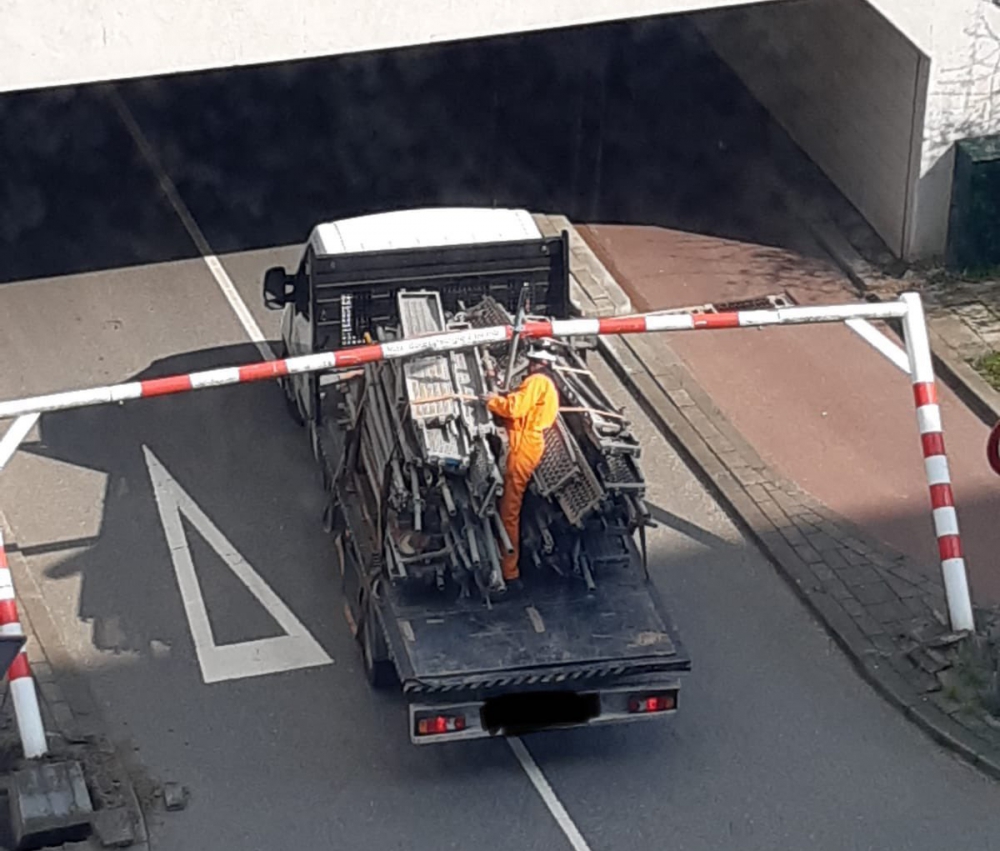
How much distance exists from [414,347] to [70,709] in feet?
9.84

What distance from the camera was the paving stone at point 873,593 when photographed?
13055mm

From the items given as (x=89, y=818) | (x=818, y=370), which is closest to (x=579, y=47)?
(x=818, y=370)

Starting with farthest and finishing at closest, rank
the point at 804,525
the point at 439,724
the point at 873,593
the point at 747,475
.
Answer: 1. the point at 747,475
2. the point at 804,525
3. the point at 873,593
4. the point at 439,724

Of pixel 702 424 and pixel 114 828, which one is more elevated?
pixel 702 424

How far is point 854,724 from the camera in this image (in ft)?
39.6

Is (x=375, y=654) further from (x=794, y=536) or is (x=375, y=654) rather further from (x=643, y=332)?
(x=794, y=536)

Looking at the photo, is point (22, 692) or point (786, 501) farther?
point (786, 501)

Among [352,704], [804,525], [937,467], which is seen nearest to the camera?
[352,704]

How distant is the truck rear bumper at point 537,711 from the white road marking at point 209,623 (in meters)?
1.57

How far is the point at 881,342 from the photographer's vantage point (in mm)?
16141

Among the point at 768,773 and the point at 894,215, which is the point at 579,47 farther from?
the point at 768,773

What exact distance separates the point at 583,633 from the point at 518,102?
9925mm

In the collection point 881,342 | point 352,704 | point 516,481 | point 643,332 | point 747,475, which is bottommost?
point 352,704

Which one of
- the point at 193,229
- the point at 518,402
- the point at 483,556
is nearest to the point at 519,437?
→ the point at 518,402
